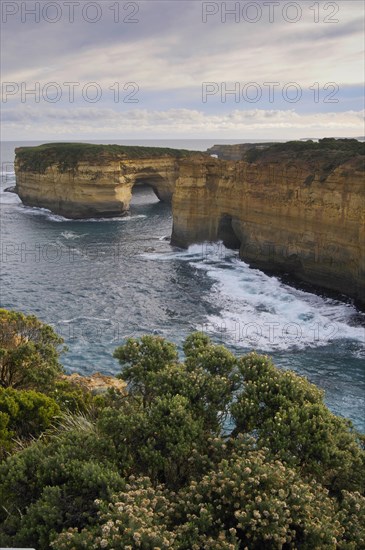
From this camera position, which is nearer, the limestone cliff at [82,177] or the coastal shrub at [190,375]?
the coastal shrub at [190,375]

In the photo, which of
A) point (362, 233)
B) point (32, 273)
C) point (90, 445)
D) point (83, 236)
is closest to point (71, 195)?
point (83, 236)

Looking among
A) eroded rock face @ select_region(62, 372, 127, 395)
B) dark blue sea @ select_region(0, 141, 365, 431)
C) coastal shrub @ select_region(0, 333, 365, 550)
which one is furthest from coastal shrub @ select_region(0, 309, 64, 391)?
dark blue sea @ select_region(0, 141, 365, 431)

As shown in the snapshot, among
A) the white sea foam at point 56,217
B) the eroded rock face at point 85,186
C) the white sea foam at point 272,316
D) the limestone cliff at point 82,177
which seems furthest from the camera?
the white sea foam at point 56,217

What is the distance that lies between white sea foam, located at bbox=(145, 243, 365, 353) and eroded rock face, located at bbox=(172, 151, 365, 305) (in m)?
2.04

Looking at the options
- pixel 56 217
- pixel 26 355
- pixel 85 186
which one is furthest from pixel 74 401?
pixel 56 217

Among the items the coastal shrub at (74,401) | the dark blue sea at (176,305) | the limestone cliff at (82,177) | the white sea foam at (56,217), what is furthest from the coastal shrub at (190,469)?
the limestone cliff at (82,177)

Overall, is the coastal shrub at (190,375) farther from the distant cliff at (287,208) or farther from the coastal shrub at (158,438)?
the distant cliff at (287,208)

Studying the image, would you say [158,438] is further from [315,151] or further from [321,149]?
[321,149]

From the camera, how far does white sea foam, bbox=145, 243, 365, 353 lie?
28.5 m

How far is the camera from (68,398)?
13.9 meters

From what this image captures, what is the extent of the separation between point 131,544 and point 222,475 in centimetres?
202

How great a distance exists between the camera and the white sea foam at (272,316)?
28484 mm

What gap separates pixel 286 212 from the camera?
38.8 m

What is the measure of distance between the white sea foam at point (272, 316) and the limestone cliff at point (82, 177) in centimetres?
3241
